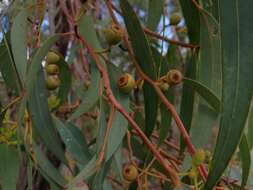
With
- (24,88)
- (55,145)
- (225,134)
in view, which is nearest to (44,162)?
(55,145)

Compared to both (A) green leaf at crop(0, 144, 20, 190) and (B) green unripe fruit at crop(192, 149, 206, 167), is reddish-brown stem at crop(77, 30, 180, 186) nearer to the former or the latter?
(B) green unripe fruit at crop(192, 149, 206, 167)

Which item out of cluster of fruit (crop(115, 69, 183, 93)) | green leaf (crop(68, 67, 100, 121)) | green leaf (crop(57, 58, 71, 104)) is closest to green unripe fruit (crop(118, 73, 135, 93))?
cluster of fruit (crop(115, 69, 183, 93))

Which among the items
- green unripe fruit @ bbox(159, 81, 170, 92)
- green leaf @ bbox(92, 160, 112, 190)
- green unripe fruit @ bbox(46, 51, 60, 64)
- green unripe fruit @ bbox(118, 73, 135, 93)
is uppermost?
green unripe fruit @ bbox(46, 51, 60, 64)

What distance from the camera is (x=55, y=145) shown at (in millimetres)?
1267

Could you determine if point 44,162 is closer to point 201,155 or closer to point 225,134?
point 201,155

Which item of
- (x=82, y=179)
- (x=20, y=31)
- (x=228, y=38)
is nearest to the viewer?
(x=228, y=38)

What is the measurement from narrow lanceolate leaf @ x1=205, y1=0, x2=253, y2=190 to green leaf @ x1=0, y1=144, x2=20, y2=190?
0.64 metres

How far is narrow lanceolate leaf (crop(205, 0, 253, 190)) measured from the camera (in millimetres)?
803

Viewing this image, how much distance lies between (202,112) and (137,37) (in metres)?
0.29

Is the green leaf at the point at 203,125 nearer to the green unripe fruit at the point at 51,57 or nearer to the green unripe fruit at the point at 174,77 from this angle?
the green unripe fruit at the point at 174,77

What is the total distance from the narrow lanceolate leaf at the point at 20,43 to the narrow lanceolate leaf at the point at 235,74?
1.50 feet

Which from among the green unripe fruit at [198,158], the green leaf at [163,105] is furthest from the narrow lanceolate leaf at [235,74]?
the green leaf at [163,105]

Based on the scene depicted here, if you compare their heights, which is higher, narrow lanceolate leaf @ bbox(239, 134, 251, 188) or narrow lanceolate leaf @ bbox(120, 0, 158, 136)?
narrow lanceolate leaf @ bbox(120, 0, 158, 136)

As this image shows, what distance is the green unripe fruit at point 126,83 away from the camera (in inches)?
46.5
